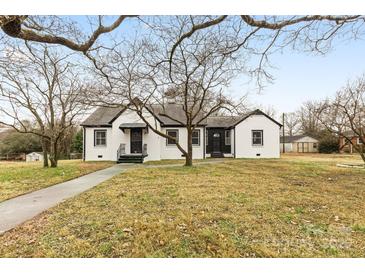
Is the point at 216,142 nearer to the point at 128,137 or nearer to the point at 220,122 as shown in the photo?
the point at 220,122

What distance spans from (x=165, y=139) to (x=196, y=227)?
14680mm

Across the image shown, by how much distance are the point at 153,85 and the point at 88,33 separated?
6038mm

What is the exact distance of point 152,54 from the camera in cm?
881

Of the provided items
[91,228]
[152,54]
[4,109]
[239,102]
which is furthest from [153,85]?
[91,228]

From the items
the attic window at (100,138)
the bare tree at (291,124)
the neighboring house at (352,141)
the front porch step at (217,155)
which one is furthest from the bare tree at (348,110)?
the bare tree at (291,124)

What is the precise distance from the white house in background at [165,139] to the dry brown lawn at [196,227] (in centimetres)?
1068

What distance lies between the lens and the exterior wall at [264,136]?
19078mm

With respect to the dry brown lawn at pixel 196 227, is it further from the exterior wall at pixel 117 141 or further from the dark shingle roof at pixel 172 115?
the dark shingle roof at pixel 172 115

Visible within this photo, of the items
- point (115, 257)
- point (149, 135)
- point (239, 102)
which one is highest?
point (239, 102)

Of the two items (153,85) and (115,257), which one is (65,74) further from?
(115,257)

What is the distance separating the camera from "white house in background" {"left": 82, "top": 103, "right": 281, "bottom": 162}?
1669cm

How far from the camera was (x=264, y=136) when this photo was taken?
19109 millimetres

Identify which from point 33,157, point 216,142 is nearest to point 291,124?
point 216,142

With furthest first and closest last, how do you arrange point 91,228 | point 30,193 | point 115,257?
point 30,193
point 91,228
point 115,257
